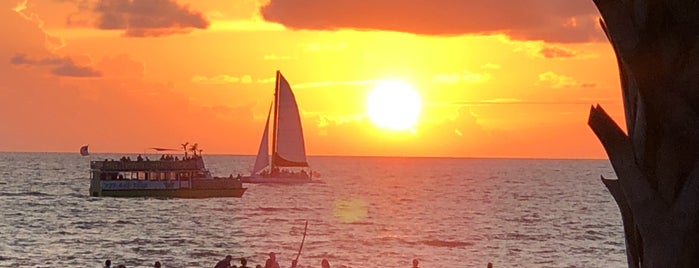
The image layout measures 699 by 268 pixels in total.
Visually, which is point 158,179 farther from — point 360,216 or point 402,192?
point 402,192

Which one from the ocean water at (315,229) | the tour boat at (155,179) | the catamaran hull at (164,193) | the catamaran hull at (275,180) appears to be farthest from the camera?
the catamaran hull at (275,180)

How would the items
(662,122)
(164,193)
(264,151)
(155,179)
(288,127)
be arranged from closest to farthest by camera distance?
(662,122) < (164,193) < (155,179) < (288,127) < (264,151)

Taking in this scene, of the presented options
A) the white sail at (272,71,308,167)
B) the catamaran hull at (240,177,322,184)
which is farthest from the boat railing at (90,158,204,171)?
the catamaran hull at (240,177,322,184)

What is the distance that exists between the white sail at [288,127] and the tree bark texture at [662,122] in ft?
359

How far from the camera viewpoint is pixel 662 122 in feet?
9.83

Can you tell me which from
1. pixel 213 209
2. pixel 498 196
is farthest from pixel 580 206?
pixel 213 209

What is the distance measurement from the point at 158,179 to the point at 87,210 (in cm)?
939

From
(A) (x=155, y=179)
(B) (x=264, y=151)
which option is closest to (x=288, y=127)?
(B) (x=264, y=151)

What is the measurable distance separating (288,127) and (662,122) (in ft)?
361

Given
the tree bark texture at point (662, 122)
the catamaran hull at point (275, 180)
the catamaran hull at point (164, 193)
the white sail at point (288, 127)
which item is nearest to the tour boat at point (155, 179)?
the catamaran hull at point (164, 193)

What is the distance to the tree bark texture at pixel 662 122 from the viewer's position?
2.94m

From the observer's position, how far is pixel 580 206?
123062mm

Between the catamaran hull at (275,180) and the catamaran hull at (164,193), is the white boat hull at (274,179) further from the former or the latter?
the catamaran hull at (164,193)

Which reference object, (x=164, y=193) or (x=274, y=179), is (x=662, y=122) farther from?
(x=274, y=179)
